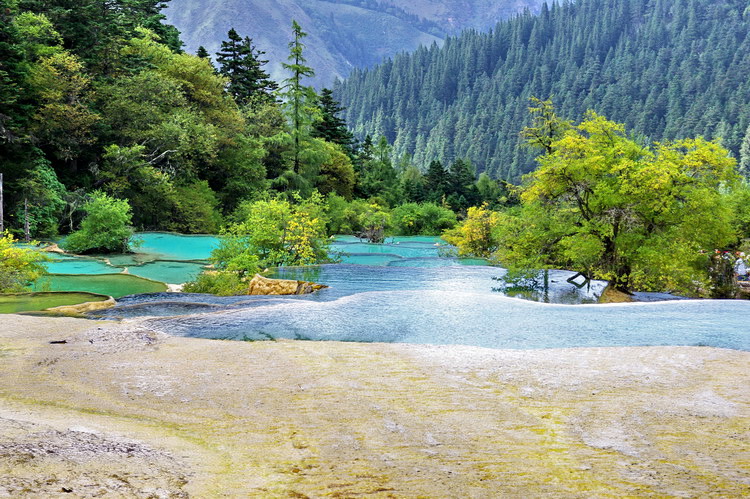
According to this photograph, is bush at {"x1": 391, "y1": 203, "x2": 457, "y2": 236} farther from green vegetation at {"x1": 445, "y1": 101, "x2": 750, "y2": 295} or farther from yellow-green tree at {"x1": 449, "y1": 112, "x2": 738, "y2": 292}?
yellow-green tree at {"x1": 449, "y1": 112, "x2": 738, "y2": 292}

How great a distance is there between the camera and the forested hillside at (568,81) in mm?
112625

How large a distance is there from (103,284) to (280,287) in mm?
5380

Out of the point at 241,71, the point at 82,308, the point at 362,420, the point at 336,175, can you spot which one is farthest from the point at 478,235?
the point at 241,71

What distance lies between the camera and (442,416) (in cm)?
492

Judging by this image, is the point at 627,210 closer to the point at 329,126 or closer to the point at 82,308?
the point at 82,308

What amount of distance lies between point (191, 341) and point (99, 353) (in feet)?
5.05

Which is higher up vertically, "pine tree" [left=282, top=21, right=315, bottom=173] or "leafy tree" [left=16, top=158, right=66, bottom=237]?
"pine tree" [left=282, top=21, right=315, bottom=173]

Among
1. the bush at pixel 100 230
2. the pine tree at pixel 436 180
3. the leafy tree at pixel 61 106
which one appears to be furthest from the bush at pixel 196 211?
the pine tree at pixel 436 180

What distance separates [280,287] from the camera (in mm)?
14711

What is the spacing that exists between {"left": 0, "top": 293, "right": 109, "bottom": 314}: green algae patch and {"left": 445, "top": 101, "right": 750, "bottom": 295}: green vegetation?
11.5 meters

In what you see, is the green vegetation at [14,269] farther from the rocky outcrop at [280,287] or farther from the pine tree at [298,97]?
the pine tree at [298,97]

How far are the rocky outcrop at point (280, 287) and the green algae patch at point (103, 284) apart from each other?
102 inches

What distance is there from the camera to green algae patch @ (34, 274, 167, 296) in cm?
1494

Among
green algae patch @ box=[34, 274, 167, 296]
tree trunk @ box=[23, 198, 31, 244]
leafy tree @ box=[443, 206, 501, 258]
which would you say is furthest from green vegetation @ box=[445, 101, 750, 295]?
tree trunk @ box=[23, 198, 31, 244]
